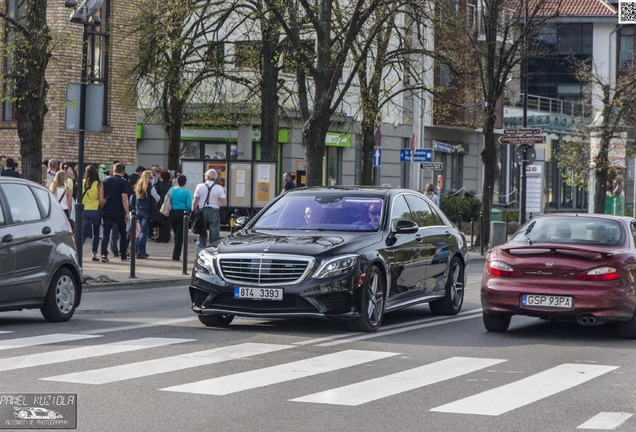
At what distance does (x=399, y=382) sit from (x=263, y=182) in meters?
24.4

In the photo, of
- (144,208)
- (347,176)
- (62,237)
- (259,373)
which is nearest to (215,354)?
(259,373)

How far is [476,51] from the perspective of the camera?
34.7 metres

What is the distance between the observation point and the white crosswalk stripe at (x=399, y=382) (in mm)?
8962

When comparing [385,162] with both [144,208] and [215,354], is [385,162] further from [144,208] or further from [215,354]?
[215,354]

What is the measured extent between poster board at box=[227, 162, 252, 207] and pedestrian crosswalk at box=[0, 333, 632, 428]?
73.3 ft

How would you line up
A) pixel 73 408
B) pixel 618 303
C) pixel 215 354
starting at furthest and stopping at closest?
1. pixel 618 303
2. pixel 215 354
3. pixel 73 408

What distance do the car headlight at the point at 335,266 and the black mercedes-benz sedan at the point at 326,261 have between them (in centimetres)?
1

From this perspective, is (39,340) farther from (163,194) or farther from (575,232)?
(163,194)

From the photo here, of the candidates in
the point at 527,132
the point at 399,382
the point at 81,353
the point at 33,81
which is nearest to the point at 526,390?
the point at 399,382

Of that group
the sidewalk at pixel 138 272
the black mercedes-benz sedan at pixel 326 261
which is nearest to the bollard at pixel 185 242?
the sidewalk at pixel 138 272

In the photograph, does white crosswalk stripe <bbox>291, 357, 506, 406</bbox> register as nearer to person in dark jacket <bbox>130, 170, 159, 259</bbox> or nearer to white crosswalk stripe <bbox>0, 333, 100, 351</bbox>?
white crosswalk stripe <bbox>0, 333, 100, 351</bbox>

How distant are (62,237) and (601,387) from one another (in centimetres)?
693

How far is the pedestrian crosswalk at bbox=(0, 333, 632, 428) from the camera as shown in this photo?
9.07m

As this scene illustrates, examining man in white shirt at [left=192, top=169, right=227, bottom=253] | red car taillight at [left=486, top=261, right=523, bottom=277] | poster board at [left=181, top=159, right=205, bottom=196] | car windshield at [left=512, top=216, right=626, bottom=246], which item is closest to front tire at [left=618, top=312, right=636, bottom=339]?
car windshield at [left=512, top=216, right=626, bottom=246]
